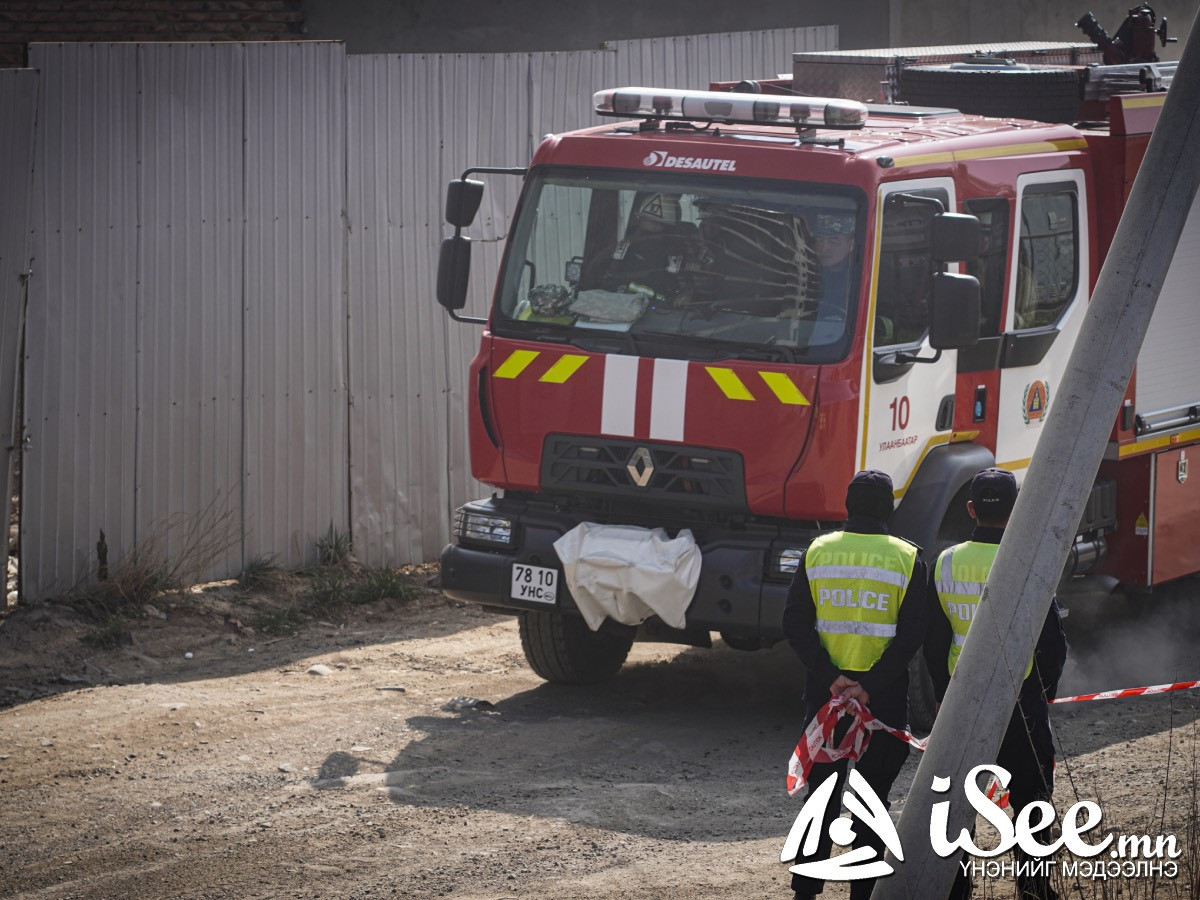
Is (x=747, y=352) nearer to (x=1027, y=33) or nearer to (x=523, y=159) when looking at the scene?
(x=523, y=159)

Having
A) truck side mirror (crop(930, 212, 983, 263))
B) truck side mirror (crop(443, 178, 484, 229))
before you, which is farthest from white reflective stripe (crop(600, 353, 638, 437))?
truck side mirror (crop(930, 212, 983, 263))

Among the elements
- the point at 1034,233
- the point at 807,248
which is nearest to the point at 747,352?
the point at 807,248

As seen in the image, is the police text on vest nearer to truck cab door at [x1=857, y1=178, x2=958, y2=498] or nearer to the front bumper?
the front bumper

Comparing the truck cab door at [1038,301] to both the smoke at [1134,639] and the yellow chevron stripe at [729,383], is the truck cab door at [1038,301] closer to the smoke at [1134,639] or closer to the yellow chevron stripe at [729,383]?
the smoke at [1134,639]

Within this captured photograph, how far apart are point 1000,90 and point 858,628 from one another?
4.68 meters

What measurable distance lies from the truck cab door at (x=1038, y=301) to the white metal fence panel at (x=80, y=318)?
4892 millimetres

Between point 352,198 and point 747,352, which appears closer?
point 747,352

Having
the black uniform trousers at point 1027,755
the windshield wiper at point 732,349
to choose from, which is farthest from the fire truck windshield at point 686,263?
the black uniform trousers at point 1027,755

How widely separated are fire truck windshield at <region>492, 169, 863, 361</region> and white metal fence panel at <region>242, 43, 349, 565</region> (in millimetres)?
2633

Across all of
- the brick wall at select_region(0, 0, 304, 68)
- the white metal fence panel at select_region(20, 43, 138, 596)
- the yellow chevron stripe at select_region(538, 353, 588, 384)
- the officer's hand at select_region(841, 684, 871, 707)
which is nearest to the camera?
the officer's hand at select_region(841, 684, 871, 707)

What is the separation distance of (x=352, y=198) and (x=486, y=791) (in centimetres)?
478

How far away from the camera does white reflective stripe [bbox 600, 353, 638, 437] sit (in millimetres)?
7598

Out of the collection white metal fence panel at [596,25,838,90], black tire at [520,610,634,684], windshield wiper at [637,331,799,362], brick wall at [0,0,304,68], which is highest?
brick wall at [0,0,304,68]

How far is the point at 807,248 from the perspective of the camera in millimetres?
7477
